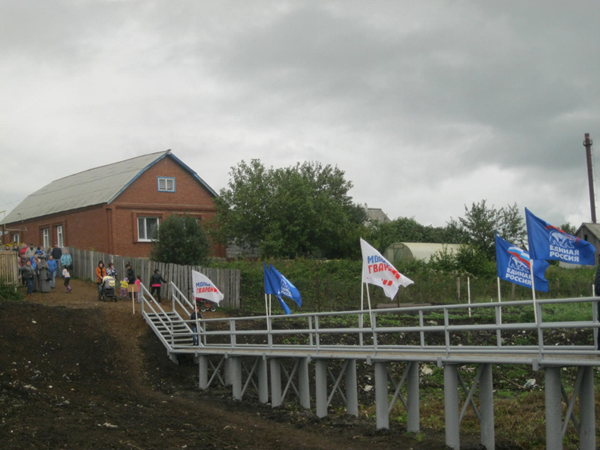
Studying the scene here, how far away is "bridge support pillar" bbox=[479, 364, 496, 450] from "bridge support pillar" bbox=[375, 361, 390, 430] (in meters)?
1.99

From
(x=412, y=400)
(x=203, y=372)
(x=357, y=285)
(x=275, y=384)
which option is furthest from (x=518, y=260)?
(x=357, y=285)

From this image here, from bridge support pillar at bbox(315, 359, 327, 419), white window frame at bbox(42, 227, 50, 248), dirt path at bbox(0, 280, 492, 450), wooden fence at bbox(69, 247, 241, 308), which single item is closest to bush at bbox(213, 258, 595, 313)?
wooden fence at bbox(69, 247, 241, 308)

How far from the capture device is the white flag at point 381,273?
1466 centimetres

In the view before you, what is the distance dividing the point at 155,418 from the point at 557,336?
17.6 metres

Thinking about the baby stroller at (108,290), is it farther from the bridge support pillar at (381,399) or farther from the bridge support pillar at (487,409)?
the bridge support pillar at (487,409)

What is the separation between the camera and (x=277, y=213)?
1622 inches

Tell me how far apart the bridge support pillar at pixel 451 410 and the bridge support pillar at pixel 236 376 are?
24.7ft

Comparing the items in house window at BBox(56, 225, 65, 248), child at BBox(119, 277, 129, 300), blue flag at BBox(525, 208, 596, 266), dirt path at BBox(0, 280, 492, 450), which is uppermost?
house window at BBox(56, 225, 65, 248)

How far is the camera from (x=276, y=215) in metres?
41.2

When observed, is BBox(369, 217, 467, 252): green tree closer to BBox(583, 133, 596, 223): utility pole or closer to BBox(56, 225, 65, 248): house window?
BBox(583, 133, 596, 223): utility pole

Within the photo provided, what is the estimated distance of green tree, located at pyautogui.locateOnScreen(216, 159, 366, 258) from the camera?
4084 cm

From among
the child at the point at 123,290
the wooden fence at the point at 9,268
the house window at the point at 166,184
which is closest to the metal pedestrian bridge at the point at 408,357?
the child at the point at 123,290

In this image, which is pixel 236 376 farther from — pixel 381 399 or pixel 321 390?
pixel 381 399

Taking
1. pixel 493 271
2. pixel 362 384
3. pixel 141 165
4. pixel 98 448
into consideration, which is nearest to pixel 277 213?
pixel 141 165
